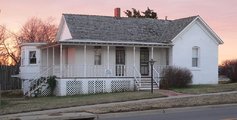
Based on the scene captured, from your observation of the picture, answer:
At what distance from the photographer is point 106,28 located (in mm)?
36031

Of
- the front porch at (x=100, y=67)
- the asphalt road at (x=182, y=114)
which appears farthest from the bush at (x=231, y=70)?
the asphalt road at (x=182, y=114)

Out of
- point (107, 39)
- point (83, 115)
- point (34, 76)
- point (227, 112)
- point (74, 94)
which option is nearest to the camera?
point (83, 115)

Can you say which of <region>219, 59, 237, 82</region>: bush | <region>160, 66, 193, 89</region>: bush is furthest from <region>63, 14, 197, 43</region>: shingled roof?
<region>219, 59, 237, 82</region>: bush

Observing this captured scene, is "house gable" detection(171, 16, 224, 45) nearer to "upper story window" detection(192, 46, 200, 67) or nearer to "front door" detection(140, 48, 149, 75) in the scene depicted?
"upper story window" detection(192, 46, 200, 67)

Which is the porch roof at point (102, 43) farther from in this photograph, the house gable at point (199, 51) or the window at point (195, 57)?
the window at point (195, 57)

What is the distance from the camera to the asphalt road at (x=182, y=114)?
60.0 feet

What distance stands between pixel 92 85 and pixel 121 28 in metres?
6.14

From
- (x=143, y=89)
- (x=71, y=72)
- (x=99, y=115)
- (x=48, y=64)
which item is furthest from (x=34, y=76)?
(x=99, y=115)

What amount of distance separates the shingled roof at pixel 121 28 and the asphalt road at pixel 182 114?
44.7 ft

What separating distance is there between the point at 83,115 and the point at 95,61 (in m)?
16.4

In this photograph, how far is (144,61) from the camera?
1439 inches

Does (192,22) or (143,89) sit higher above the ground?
(192,22)

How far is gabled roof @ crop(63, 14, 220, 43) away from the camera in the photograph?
34.7 metres

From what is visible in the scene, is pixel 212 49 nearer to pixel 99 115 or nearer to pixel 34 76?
pixel 34 76
